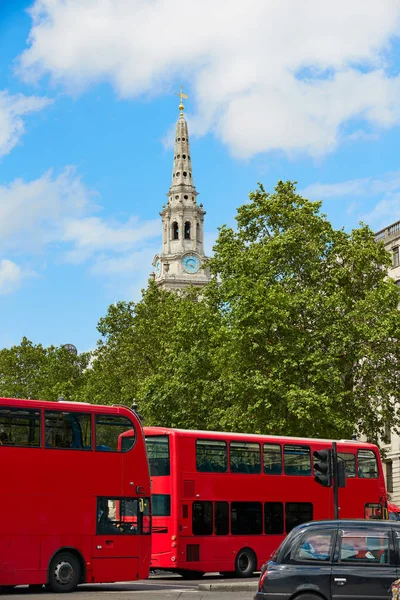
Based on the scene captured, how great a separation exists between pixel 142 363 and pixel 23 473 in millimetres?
40048

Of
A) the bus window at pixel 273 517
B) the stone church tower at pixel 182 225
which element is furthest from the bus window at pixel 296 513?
the stone church tower at pixel 182 225

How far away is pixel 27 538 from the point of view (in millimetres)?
Result: 21047

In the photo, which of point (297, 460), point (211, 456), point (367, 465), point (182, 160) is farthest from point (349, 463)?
point (182, 160)

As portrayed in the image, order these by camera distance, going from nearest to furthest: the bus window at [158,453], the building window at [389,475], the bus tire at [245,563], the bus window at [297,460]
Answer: the bus window at [158,453] → the bus tire at [245,563] → the bus window at [297,460] → the building window at [389,475]

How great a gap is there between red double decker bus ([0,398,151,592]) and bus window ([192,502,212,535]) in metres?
3.61

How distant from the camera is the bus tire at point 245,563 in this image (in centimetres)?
2773

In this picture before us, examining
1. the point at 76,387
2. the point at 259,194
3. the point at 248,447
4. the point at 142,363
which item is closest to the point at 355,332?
the point at 259,194

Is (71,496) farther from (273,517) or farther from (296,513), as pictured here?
(296,513)

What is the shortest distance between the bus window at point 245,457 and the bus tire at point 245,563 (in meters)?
2.27

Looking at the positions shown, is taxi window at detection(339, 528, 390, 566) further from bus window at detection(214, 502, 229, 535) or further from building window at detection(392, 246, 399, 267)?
building window at detection(392, 246, 399, 267)

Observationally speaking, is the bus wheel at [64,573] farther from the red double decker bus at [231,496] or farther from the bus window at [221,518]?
the bus window at [221,518]

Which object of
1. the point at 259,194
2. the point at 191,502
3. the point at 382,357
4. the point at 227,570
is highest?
the point at 259,194

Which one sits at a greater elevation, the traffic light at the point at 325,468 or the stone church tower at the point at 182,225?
the stone church tower at the point at 182,225

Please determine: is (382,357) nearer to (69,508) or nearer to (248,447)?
(248,447)
